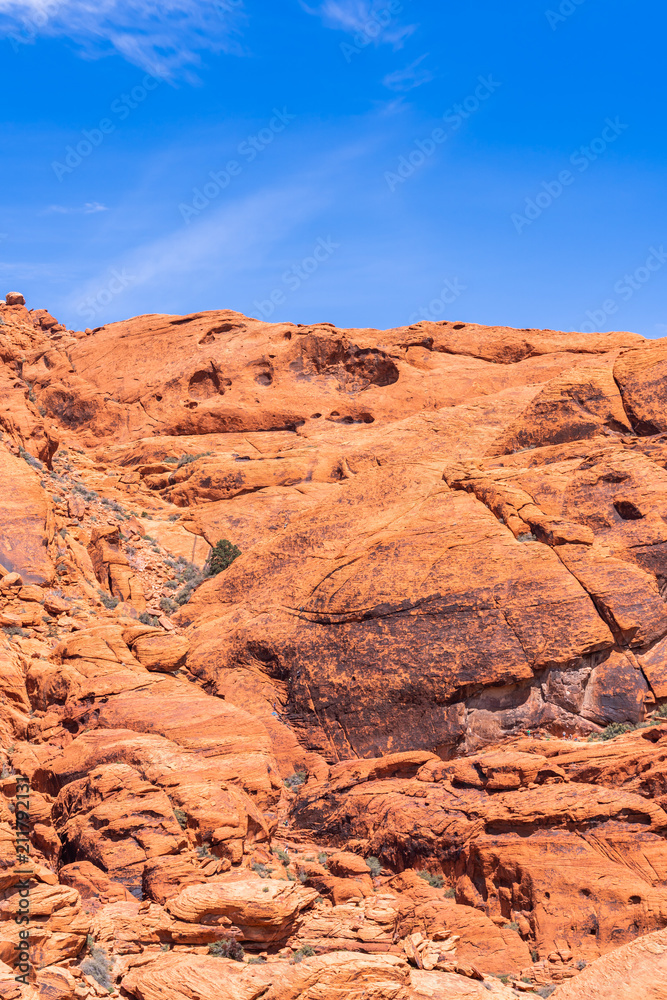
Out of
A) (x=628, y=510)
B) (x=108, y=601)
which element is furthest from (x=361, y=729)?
(x=108, y=601)

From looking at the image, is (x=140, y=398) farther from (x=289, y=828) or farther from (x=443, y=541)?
(x=289, y=828)

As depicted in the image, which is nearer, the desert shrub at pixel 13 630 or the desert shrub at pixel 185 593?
the desert shrub at pixel 13 630

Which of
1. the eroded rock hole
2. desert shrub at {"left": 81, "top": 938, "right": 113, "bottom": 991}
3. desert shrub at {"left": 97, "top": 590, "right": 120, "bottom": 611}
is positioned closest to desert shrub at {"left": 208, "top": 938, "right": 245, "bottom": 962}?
desert shrub at {"left": 81, "top": 938, "right": 113, "bottom": 991}

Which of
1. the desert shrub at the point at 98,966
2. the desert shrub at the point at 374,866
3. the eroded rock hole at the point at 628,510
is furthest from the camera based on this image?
the eroded rock hole at the point at 628,510

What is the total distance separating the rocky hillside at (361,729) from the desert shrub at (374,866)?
0.22 feet

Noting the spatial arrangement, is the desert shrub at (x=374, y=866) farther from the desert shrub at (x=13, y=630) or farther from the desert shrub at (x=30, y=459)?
the desert shrub at (x=30, y=459)

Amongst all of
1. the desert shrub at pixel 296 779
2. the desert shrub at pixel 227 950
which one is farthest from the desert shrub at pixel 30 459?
the desert shrub at pixel 227 950

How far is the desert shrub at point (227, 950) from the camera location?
1290 centimetres

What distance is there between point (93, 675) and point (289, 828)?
19.8ft

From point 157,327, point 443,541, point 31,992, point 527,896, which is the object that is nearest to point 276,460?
point 443,541

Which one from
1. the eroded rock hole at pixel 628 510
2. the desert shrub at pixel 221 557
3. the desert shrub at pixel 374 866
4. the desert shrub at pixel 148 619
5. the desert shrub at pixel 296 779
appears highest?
the desert shrub at pixel 221 557

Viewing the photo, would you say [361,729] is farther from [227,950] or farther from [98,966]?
[98,966]

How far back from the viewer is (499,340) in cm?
5141

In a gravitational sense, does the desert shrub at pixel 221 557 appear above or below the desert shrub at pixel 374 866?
above
